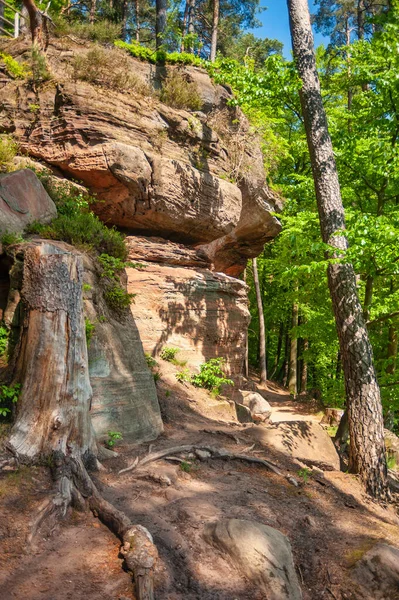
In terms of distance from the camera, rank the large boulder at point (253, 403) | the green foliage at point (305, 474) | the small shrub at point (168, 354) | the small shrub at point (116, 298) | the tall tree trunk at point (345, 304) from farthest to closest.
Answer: the large boulder at point (253, 403)
the small shrub at point (168, 354)
the small shrub at point (116, 298)
the tall tree trunk at point (345, 304)
the green foliage at point (305, 474)

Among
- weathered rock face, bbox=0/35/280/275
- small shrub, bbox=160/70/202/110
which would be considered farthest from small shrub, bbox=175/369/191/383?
small shrub, bbox=160/70/202/110

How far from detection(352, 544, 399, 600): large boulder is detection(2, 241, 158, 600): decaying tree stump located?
238cm

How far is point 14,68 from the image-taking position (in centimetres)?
982

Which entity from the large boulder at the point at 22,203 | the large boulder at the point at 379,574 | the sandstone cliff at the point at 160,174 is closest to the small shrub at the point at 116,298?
the sandstone cliff at the point at 160,174

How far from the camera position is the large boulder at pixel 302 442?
781 centimetres

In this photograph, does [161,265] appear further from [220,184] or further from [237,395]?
[237,395]

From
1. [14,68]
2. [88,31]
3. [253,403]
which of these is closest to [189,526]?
[253,403]

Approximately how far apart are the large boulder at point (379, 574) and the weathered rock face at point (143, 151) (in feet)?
27.5

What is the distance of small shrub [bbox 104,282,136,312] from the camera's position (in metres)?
7.30

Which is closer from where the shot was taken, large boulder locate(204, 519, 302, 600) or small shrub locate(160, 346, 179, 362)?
large boulder locate(204, 519, 302, 600)

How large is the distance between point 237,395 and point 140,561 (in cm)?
888

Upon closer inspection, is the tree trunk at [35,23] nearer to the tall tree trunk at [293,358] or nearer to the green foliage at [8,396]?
the green foliage at [8,396]

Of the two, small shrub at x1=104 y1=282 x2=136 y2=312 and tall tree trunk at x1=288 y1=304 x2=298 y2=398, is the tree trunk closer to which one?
small shrub at x1=104 y1=282 x2=136 y2=312

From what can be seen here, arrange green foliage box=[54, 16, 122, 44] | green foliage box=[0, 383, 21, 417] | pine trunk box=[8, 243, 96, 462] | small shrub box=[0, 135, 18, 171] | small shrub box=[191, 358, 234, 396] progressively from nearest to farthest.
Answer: pine trunk box=[8, 243, 96, 462]
green foliage box=[0, 383, 21, 417]
small shrub box=[0, 135, 18, 171]
small shrub box=[191, 358, 234, 396]
green foliage box=[54, 16, 122, 44]
